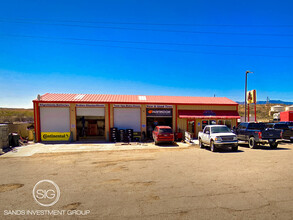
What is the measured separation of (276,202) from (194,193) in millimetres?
2119

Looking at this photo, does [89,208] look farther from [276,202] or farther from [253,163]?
[253,163]

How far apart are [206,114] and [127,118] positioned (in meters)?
9.76

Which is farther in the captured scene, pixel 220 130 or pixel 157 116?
pixel 157 116

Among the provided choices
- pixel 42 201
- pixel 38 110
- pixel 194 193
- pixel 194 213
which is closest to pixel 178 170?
pixel 194 193

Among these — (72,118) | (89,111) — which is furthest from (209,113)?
(72,118)

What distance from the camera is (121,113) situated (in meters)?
21.4

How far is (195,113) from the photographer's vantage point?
2250cm

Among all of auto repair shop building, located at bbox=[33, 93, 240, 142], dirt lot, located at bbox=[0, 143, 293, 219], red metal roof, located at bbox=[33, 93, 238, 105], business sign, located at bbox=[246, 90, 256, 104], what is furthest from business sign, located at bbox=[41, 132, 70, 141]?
business sign, located at bbox=[246, 90, 256, 104]

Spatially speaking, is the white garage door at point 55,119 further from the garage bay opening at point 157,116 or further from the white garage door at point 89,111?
the garage bay opening at point 157,116

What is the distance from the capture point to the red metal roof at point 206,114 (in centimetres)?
2205

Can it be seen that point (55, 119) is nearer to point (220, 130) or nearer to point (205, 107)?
point (220, 130)

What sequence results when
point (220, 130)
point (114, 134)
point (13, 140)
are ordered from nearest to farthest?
1. point (220, 130)
2. point (13, 140)
3. point (114, 134)

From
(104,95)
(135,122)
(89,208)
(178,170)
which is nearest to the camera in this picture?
(89,208)

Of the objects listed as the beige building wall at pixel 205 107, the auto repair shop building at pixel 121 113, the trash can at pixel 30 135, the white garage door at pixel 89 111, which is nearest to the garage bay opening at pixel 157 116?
the auto repair shop building at pixel 121 113
